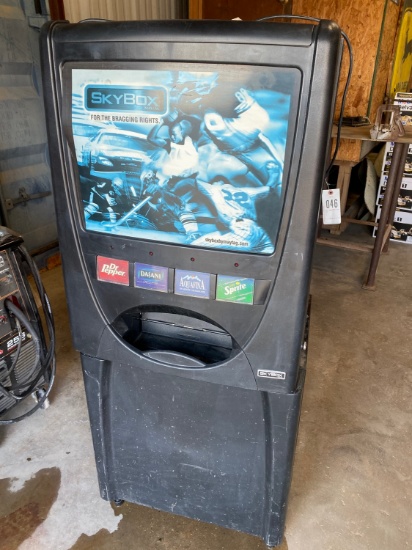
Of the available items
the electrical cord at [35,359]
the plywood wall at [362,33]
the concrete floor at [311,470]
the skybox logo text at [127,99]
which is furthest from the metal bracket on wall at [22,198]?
the skybox logo text at [127,99]

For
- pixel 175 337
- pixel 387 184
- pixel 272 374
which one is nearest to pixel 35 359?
pixel 175 337

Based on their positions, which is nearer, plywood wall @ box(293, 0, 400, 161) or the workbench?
the workbench

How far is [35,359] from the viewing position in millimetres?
1688

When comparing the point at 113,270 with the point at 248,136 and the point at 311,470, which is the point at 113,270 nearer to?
the point at 248,136

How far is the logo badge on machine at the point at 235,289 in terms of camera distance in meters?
0.89

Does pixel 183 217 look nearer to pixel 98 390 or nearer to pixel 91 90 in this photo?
pixel 91 90

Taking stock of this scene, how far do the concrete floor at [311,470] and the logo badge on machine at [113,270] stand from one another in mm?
872

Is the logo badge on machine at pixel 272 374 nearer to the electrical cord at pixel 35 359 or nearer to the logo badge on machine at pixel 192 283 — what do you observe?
the logo badge on machine at pixel 192 283

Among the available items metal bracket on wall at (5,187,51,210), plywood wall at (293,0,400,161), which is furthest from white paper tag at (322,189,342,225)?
metal bracket on wall at (5,187,51,210)

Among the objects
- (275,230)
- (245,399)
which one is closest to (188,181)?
(275,230)

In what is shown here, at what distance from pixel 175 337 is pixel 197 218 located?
1.19ft

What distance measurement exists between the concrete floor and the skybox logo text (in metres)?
1.22

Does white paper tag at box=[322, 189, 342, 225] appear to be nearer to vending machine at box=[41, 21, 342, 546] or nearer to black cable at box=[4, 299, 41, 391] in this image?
vending machine at box=[41, 21, 342, 546]

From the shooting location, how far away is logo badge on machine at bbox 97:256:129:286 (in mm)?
952
